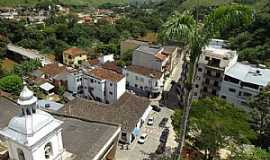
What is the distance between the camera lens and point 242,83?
38.0 meters

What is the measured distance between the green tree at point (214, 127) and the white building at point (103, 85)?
1834 centimetres

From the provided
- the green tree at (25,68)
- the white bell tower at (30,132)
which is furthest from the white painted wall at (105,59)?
the white bell tower at (30,132)

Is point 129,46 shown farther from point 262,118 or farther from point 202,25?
point 202,25

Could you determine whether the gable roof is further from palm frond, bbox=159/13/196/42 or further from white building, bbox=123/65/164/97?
palm frond, bbox=159/13/196/42

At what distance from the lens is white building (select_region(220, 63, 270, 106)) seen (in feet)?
123

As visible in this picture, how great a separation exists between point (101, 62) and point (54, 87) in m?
12.8

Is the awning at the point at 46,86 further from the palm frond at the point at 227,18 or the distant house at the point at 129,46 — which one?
the palm frond at the point at 227,18

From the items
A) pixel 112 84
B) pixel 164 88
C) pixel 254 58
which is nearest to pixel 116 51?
pixel 164 88

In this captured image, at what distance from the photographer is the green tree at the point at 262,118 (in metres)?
29.3

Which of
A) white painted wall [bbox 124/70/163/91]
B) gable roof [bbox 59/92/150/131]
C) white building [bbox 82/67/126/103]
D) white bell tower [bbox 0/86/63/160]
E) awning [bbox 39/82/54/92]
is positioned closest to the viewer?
white bell tower [bbox 0/86/63/160]

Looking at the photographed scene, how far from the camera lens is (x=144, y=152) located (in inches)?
1328

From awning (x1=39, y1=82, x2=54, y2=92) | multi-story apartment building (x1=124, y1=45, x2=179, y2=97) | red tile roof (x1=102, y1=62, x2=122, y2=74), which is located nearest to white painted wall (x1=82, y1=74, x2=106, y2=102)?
awning (x1=39, y1=82, x2=54, y2=92)

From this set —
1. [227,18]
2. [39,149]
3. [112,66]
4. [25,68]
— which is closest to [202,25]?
[227,18]

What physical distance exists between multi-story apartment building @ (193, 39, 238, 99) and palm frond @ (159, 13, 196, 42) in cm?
2628
